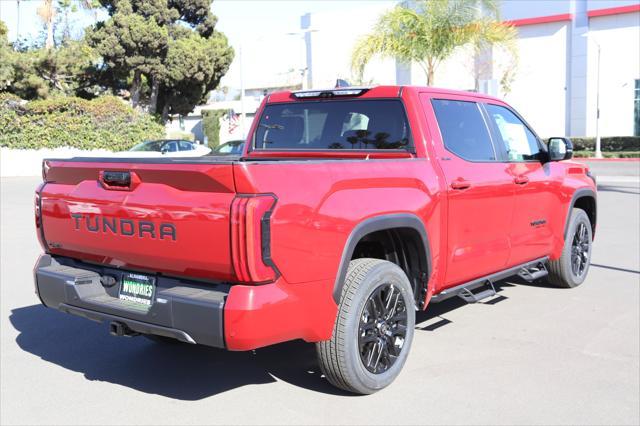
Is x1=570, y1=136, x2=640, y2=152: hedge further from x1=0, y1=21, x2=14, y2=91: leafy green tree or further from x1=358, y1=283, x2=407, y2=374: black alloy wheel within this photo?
x1=358, y1=283, x2=407, y2=374: black alloy wheel

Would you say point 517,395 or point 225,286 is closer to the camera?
point 225,286

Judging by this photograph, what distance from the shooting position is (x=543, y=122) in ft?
134

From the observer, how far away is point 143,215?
12.6ft

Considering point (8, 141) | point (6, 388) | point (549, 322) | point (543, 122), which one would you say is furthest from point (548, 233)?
point (543, 122)

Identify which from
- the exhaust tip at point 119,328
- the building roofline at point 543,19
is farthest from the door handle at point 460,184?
the building roofline at point 543,19

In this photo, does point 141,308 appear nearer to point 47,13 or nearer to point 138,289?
point 138,289

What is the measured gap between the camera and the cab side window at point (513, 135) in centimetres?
590

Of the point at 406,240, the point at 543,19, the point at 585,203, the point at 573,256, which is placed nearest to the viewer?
the point at 406,240

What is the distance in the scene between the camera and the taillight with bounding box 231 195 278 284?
345 cm

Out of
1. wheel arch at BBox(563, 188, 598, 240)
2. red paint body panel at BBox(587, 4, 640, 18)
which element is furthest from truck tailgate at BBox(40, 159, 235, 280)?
red paint body panel at BBox(587, 4, 640, 18)

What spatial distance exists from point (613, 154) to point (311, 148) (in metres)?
32.6

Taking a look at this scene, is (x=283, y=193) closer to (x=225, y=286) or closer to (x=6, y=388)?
(x=225, y=286)

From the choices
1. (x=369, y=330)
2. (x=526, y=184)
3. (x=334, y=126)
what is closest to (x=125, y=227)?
(x=369, y=330)

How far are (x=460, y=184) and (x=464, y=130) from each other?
0.62m
